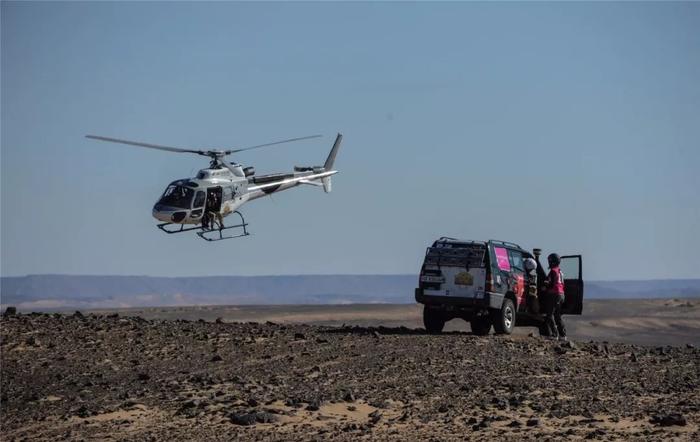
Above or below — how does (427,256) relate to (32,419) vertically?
above

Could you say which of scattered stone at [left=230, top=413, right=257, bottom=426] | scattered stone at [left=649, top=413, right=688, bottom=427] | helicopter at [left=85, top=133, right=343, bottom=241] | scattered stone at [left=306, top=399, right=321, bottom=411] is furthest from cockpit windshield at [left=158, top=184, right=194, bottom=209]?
scattered stone at [left=649, top=413, right=688, bottom=427]

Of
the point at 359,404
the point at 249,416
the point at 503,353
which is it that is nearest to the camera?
the point at 249,416

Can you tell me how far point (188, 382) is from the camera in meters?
18.2

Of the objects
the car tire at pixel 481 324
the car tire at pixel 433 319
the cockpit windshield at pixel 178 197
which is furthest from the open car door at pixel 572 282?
the cockpit windshield at pixel 178 197

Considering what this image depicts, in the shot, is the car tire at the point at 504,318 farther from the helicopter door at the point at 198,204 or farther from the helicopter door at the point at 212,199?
the helicopter door at the point at 212,199

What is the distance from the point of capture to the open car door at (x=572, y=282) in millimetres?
25328

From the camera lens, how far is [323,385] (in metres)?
18.2

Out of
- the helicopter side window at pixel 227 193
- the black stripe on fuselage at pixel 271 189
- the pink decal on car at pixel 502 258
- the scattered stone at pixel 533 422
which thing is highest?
the black stripe on fuselage at pixel 271 189

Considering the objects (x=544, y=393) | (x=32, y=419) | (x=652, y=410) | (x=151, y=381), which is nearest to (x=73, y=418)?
(x=32, y=419)

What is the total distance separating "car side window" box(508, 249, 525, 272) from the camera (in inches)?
995

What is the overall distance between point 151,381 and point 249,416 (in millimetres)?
3357

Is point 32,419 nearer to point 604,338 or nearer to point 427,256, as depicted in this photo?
Answer: point 427,256

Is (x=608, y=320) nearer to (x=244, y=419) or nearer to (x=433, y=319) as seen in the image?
(x=433, y=319)

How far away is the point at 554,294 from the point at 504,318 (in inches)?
46.3
